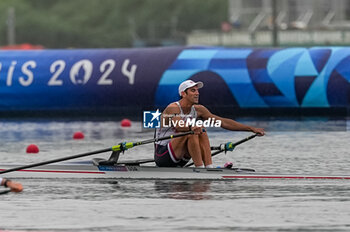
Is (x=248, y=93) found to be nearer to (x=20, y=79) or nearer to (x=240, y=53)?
(x=240, y=53)

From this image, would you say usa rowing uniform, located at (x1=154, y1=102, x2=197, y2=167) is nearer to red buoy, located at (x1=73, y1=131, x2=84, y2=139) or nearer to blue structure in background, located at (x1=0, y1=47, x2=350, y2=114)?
red buoy, located at (x1=73, y1=131, x2=84, y2=139)

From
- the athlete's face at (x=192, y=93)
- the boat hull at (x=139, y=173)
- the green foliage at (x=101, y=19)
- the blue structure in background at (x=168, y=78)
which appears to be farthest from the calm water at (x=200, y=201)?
the green foliage at (x=101, y=19)

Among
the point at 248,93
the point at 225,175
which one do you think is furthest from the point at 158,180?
the point at 248,93

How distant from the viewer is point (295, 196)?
13.4m

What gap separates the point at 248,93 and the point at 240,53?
158 centimetres

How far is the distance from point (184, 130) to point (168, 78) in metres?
15.2

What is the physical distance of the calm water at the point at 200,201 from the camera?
11359 mm

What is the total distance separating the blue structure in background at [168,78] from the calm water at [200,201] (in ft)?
28.2

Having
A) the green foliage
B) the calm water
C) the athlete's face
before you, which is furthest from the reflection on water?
the green foliage

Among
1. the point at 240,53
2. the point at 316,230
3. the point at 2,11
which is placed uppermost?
the point at 2,11

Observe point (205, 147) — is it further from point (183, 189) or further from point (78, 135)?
point (78, 135)

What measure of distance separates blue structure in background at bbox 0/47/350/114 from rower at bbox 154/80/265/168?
14030 millimetres

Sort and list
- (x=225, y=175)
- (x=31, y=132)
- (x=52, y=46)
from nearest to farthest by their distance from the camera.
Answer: (x=225, y=175), (x=31, y=132), (x=52, y=46)

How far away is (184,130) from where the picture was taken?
1571 centimetres
